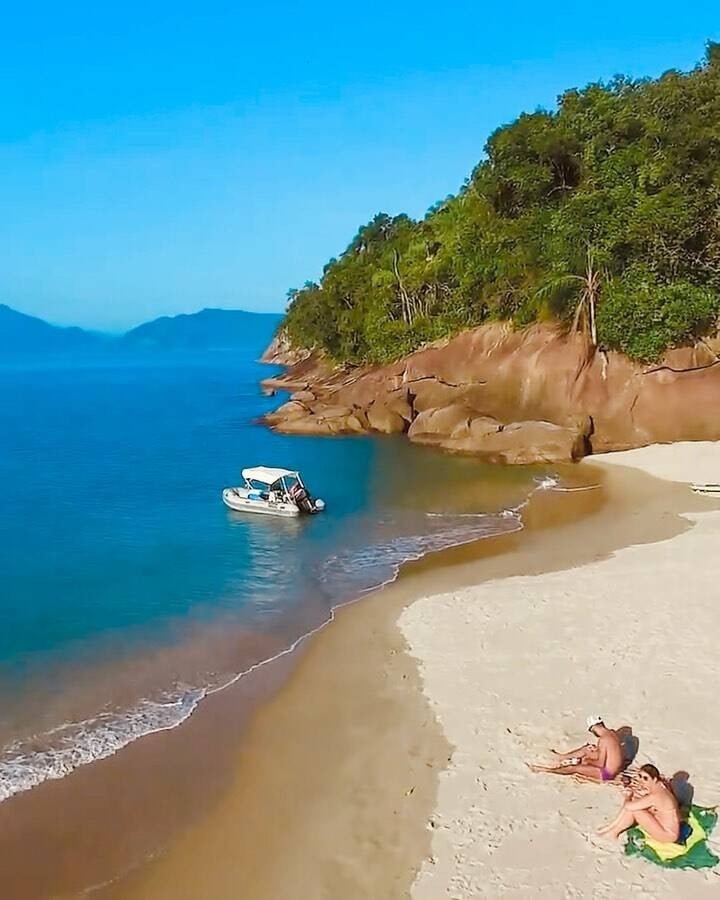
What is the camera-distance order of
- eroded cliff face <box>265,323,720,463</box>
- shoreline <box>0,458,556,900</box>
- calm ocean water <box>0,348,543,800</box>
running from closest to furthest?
1. shoreline <box>0,458,556,900</box>
2. calm ocean water <box>0,348,543,800</box>
3. eroded cliff face <box>265,323,720,463</box>

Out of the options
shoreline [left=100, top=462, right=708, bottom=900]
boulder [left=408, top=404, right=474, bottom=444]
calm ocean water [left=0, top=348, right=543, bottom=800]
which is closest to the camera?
shoreline [left=100, top=462, right=708, bottom=900]

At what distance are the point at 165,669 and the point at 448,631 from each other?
5532 millimetres

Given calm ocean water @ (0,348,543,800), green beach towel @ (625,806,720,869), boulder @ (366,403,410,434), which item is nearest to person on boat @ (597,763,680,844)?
green beach towel @ (625,806,720,869)

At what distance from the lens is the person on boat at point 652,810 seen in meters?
8.45

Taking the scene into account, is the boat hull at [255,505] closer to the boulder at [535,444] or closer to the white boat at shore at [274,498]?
the white boat at shore at [274,498]

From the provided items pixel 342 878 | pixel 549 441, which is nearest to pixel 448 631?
pixel 342 878

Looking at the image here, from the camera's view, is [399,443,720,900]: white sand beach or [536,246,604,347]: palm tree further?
[536,246,604,347]: palm tree

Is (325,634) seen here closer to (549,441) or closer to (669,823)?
(669,823)

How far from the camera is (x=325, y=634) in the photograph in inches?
647

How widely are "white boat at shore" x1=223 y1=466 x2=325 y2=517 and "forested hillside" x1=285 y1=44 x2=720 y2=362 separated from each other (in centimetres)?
1778

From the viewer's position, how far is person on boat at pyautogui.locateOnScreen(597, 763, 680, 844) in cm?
845

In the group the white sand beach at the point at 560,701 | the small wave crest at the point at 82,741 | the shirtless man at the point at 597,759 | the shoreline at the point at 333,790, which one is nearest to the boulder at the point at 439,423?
the white sand beach at the point at 560,701

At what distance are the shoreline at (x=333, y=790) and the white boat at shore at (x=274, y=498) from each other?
9.91 metres

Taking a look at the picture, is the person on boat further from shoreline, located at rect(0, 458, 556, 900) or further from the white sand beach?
shoreline, located at rect(0, 458, 556, 900)
